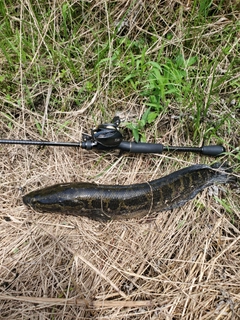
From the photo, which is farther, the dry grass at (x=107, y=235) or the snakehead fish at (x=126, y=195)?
the snakehead fish at (x=126, y=195)

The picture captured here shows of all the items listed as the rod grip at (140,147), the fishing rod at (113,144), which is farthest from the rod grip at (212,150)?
the rod grip at (140,147)

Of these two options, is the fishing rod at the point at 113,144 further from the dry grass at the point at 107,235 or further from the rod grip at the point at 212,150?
the dry grass at the point at 107,235

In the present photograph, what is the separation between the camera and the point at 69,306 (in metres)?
2.43

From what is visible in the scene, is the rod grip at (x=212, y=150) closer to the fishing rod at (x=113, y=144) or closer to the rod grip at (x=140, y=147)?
the fishing rod at (x=113, y=144)

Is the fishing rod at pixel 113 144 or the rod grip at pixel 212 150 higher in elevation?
the fishing rod at pixel 113 144

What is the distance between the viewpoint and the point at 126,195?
2660mm

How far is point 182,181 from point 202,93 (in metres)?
0.79

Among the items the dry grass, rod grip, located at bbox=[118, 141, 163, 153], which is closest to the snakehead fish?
the dry grass

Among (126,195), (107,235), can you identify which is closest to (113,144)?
(126,195)

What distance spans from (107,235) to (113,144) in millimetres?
753

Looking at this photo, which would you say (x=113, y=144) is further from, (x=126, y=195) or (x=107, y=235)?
(x=107, y=235)

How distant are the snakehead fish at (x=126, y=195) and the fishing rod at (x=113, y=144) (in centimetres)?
16

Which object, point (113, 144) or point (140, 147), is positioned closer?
point (113, 144)

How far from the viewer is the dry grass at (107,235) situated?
8.07ft
